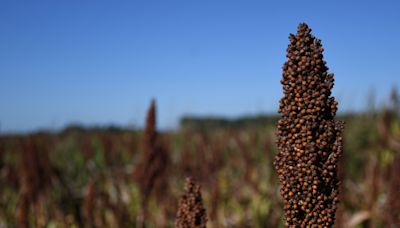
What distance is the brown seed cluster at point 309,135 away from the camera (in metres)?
1.51

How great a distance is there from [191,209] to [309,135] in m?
0.65

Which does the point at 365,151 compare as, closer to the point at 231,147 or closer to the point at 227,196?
the point at 231,147

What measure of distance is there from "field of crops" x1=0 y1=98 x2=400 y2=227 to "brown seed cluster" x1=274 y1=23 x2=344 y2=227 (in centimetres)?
57

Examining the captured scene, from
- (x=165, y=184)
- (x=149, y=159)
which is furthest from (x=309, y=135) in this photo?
(x=165, y=184)

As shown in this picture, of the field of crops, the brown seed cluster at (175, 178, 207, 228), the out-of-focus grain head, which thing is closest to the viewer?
the brown seed cluster at (175, 178, 207, 228)

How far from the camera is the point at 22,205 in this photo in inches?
139

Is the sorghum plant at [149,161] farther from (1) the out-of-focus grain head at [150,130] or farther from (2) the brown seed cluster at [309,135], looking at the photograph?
(2) the brown seed cluster at [309,135]

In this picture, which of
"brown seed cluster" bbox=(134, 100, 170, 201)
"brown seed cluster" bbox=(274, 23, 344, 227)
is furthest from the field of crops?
"brown seed cluster" bbox=(274, 23, 344, 227)

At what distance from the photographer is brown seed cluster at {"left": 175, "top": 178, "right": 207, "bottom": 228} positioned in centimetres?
189

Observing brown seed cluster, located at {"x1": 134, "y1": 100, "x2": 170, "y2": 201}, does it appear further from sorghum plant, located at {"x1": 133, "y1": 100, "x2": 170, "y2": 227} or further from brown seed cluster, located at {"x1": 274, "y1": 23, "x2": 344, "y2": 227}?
brown seed cluster, located at {"x1": 274, "y1": 23, "x2": 344, "y2": 227}

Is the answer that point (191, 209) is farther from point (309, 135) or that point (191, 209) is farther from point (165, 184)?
point (165, 184)

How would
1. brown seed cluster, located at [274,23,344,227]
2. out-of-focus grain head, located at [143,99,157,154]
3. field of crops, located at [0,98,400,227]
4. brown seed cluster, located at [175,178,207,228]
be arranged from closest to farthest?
brown seed cluster, located at [274,23,344,227]
brown seed cluster, located at [175,178,207,228]
out-of-focus grain head, located at [143,99,157,154]
field of crops, located at [0,98,400,227]

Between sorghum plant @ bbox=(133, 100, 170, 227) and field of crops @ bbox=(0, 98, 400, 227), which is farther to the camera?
field of crops @ bbox=(0, 98, 400, 227)

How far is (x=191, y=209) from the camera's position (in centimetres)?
191
